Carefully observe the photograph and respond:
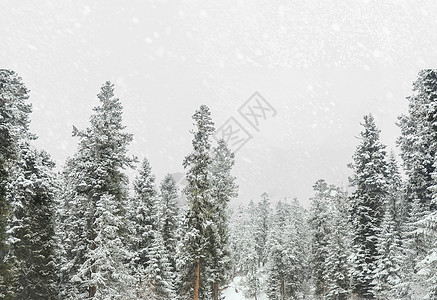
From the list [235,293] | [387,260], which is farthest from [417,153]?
[235,293]

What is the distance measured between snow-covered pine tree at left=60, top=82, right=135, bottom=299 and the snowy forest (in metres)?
0.08

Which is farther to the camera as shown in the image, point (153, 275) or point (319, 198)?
point (319, 198)

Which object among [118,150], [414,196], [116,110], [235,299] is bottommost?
[235,299]

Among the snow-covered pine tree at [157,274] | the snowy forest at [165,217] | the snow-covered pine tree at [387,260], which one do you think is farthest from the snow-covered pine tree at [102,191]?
the snow-covered pine tree at [387,260]

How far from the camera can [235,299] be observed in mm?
78125

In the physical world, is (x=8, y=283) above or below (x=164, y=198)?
below

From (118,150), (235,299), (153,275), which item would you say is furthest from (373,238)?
(235,299)

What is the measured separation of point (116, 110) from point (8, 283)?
10680mm

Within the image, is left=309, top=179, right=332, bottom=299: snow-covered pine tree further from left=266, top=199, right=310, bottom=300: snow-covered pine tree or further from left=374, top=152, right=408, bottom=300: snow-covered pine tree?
left=374, top=152, right=408, bottom=300: snow-covered pine tree

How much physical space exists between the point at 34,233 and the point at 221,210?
1494 cm

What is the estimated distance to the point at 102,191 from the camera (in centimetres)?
2233

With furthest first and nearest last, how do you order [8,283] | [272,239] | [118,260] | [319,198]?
[272,239]
[319,198]
[118,260]
[8,283]

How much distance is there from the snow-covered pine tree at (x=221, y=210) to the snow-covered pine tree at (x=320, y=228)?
43.9 feet

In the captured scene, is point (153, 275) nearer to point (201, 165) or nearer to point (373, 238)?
point (201, 165)
